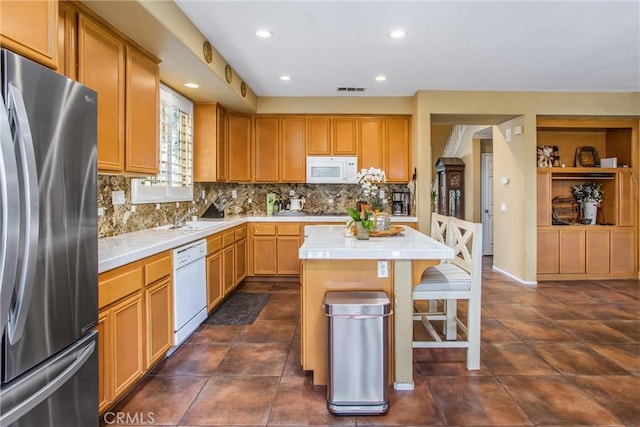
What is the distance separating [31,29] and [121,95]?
1.05 meters

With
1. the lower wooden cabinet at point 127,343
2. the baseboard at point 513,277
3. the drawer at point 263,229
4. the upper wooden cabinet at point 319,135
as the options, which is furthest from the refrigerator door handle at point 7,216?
the baseboard at point 513,277

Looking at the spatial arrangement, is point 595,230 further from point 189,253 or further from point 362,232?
point 189,253

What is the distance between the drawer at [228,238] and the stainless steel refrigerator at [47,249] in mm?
2315

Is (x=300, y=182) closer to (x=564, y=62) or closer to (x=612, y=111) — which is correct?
(x=564, y=62)

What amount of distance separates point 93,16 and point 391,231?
2.45 m

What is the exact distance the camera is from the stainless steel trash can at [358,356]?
197 centimetres

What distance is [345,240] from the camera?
8.39 feet

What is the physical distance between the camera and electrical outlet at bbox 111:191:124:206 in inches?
112

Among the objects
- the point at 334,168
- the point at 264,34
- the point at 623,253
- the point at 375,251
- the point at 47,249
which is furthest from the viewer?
the point at 334,168

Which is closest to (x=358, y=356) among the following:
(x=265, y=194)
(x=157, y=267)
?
(x=157, y=267)

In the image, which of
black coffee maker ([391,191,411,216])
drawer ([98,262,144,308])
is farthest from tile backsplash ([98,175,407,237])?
drawer ([98,262,144,308])

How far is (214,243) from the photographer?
3.63 m

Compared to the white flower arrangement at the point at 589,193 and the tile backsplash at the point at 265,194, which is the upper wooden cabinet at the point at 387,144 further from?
the white flower arrangement at the point at 589,193
